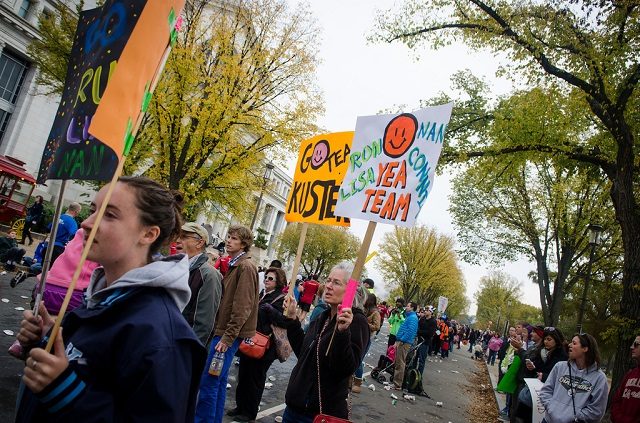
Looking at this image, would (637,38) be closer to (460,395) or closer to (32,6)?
(460,395)

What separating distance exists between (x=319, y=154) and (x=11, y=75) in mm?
30729

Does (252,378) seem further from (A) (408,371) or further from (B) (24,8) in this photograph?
(B) (24,8)

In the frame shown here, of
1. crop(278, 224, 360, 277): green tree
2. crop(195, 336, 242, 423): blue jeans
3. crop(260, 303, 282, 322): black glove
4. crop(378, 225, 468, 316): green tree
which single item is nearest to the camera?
crop(195, 336, 242, 423): blue jeans

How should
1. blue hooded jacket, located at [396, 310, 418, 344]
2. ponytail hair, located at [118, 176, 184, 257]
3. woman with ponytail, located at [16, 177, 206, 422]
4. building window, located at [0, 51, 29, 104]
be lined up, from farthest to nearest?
building window, located at [0, 51, 29, 104] → blue hooded jacket, located at [396, 310, 418, 344] → ponytail hair, located at [118, 176, 184, 257] → woman with ponytail, located at [16, 177, 206, 422]

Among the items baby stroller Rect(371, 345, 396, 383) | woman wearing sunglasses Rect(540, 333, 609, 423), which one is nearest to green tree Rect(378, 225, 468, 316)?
baby stroller Rect(371, 345, 396, 383)

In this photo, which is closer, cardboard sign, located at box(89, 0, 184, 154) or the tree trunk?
cardboard sign, located at box(89, 0, 184, 154)

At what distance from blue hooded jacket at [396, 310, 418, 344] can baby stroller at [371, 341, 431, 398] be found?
895mm

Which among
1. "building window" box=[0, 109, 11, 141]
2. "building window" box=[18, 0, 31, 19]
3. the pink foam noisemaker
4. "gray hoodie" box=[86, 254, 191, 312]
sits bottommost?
"gray hoodie" box=[86, 254, 191, 312]

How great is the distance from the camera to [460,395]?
1343 cm

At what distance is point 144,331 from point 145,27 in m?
1.28

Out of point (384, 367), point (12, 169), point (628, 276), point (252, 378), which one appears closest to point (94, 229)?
point (252, 378)

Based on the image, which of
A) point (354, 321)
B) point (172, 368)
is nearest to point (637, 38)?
point (354, 321)

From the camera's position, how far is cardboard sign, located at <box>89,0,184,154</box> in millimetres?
1826

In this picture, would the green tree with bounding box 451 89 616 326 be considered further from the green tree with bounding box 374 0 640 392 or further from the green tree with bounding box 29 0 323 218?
the green tree with bounding box 29 0 323 218
